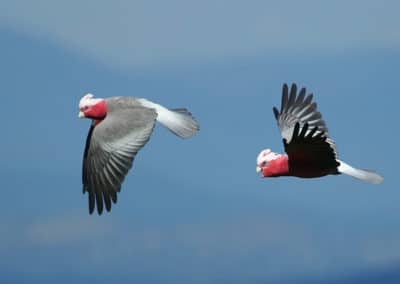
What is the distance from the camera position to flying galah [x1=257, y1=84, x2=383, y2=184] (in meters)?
10.8

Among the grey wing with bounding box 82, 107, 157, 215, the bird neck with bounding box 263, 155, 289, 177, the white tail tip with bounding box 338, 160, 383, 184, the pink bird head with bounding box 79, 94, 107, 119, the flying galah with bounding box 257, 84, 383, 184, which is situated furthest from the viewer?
the pink bird head with bounding box 79, 94, 107, 119

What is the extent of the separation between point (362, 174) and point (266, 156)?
1.15 meters

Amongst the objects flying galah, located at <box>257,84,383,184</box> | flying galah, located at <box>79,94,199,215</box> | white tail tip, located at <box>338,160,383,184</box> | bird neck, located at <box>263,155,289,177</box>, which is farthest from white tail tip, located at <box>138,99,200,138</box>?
white tail tip, located at <box>338,160,383,184</box>

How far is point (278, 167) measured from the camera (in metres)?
11.8

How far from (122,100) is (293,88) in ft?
7.34

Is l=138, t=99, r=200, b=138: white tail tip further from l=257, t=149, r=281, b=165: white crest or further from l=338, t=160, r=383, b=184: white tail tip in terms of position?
l=338, t=160, r=383, b=184: white tail tip

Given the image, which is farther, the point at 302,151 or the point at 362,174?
the point at 362,174

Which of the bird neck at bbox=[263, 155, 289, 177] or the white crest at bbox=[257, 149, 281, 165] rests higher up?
the white crest at bbox=[257, 149, 281, 165]

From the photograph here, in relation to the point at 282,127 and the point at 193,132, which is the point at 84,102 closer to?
the point at 193,132

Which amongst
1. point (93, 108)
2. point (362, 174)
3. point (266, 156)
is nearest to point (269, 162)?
point (266, 156)

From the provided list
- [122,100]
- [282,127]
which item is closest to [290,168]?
[282,127]

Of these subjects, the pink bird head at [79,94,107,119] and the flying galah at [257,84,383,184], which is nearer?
the flying galah at [257,84,383,184]

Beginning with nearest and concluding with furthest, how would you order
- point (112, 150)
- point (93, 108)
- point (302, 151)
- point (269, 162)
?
point (302, 151), point (269, 162), point (112, 150), point (93, 108)

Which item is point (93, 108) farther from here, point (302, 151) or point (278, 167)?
point (302, 151)
